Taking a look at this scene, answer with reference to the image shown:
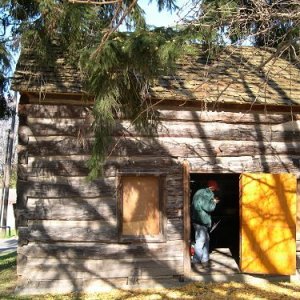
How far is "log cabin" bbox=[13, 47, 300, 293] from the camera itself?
8188mm

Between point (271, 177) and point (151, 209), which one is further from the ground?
point (271, 177)

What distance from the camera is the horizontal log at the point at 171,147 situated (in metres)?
8.25

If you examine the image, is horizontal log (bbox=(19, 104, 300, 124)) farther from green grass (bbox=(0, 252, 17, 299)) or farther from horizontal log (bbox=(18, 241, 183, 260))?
green grass (bbox=(0, 252, 17, 299))

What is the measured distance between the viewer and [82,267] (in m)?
8.23

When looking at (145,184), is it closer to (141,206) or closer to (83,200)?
(141,206)

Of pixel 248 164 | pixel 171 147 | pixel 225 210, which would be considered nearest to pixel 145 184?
pixel 171 147

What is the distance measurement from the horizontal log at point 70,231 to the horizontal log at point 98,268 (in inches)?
15.1

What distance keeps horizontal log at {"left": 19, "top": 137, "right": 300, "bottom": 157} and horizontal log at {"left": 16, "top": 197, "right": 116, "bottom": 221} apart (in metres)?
0.82

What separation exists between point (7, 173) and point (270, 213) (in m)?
17.8

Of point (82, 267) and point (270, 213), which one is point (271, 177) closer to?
point (270, 213)

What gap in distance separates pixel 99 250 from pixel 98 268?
313 mm

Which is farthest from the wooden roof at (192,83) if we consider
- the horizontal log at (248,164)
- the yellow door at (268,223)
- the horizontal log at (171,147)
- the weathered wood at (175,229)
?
the weathered wood at (175,229)

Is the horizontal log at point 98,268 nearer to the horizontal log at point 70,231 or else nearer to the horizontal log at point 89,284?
the horizontal log at point 89,284

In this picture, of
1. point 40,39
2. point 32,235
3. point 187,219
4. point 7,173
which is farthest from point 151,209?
point 7,173
